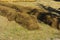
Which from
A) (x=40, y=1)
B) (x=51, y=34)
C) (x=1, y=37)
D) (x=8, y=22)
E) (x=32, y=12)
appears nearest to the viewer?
(x=1, y=37)

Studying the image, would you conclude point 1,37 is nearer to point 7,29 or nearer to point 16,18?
point 7,29

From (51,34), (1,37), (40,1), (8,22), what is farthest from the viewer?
(40,1)

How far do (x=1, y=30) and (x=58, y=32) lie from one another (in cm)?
226

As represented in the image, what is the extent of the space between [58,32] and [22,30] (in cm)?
145

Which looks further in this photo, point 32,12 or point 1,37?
point 32,12

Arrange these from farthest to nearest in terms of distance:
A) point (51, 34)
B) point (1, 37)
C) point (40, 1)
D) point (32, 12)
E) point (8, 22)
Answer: point (40, 1), point (32, 12), point (8, 22), point (51, 34), point (1, 37)

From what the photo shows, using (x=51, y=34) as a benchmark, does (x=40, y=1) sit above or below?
below

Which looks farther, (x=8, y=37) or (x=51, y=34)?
(x=51, y=34)

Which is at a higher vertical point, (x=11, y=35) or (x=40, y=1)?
(x=11, y=35)

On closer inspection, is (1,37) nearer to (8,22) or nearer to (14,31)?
(14,31)

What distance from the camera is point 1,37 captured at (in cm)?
780

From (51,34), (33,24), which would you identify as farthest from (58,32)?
(33,24)

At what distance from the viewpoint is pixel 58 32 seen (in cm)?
891

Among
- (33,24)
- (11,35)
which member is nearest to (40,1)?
(33,24)
